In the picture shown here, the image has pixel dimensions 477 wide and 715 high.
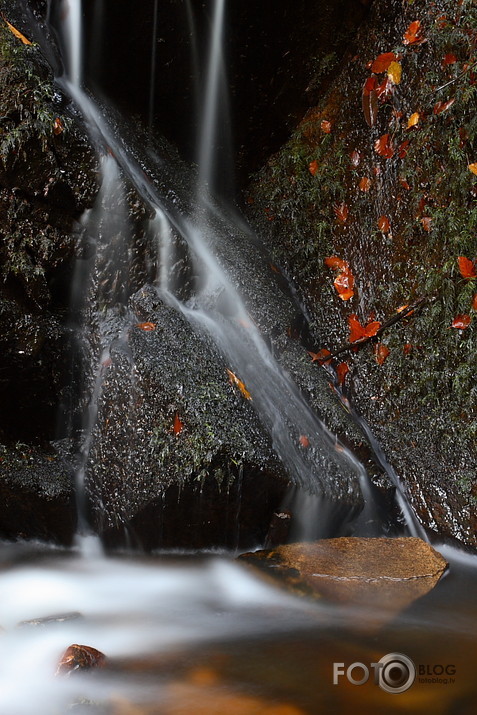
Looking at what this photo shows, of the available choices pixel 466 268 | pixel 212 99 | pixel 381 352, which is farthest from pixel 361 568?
pixel 212 99

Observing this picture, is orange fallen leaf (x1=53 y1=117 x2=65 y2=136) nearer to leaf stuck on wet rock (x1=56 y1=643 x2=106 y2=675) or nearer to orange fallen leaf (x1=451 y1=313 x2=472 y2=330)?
orange fallen leaf (x1=451 y1=313 x2=472 y2=330)

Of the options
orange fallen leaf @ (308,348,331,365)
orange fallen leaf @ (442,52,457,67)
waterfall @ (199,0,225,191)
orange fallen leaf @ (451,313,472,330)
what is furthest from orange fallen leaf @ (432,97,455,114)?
waterfall @ (199,0,225,191)

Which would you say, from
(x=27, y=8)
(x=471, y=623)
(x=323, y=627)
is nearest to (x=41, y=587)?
(x=323, y=627)

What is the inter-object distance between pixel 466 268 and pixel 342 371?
1.30 meters

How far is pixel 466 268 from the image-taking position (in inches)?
171

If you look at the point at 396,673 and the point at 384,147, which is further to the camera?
the point at 384,147

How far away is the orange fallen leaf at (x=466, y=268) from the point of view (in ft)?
14.2

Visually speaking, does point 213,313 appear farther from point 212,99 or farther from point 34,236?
point 212,99

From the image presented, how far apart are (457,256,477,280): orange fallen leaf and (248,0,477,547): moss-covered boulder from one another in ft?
0.12

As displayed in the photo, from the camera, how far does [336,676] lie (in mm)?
2346

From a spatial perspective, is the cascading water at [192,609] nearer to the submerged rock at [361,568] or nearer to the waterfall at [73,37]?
A: the submerged rock at [361,568]

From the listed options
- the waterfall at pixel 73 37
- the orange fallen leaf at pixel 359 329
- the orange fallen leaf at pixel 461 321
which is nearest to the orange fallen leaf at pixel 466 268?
the orange fallen leaf at pixel 461 321

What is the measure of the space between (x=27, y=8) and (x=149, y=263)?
119 inches

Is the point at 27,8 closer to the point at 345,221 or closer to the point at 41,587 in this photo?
the point at 345,221
